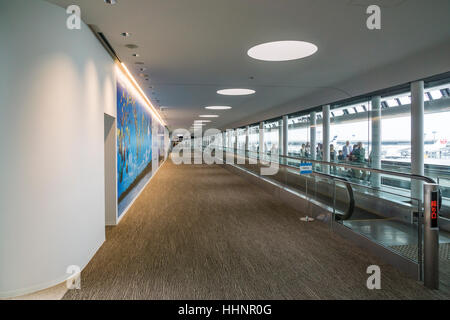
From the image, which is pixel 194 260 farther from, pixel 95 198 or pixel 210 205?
pixel 210 205

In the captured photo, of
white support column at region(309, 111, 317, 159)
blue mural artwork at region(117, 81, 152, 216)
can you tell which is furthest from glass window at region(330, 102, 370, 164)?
blue mural artwork at region(117, 81, 152, 216)

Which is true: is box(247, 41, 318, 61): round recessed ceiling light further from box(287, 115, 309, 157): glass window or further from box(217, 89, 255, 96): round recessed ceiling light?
box(287, 115, 309, 157): glass window

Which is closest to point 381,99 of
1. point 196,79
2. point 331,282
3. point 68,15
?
point 196,79

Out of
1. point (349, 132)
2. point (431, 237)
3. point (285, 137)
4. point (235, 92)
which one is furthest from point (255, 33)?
point (285, 137)

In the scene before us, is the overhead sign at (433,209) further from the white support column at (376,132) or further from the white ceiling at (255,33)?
the white support column at (376,132)

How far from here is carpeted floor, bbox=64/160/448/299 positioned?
354cm

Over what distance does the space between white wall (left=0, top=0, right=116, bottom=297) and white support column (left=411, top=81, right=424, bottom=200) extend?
20.6ft

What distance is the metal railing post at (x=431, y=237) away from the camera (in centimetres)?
360

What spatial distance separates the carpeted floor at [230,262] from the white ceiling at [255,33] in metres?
3.11

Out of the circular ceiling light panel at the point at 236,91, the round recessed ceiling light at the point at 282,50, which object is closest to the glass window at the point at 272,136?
the circular ceiling light panel at the point at 236,91

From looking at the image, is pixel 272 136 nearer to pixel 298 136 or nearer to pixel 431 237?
pixel 298 136

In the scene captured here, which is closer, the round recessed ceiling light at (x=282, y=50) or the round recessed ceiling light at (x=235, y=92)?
the round recessed ceiling light at (x=282, y=50)

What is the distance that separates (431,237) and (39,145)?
4313mm

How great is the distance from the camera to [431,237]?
367 centimetres
